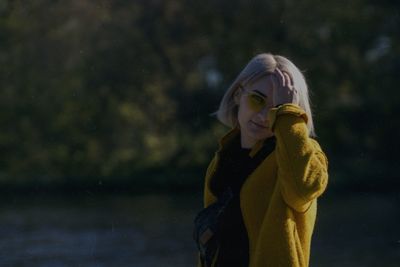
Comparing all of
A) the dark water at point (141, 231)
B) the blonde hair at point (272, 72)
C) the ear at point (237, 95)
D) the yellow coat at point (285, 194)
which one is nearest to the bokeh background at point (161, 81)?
the dark water at point (141, 231)

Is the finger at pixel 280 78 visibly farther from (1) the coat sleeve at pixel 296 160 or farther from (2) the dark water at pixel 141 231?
(2) the dark water at pixel 141 231

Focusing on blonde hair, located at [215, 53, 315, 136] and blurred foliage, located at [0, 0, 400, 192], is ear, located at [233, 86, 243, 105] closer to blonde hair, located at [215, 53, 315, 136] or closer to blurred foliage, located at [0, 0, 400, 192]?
blonde hair, located at [215, 53, 315, 136]

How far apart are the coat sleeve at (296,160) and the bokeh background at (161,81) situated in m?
14.4

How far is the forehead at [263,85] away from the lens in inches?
106

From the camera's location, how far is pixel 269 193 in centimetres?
260

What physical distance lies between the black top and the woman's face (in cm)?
4

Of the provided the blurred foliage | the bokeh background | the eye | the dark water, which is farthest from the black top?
the blurred foliage

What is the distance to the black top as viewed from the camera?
2.64m

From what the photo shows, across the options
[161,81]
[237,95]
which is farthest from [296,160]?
[161,81]

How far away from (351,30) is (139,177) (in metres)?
5.36

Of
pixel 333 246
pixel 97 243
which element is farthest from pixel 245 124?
pixel 97 243

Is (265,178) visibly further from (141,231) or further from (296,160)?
(141,231)

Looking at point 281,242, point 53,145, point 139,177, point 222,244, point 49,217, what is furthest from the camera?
point 53,145

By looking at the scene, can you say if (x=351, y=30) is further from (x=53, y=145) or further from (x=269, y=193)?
(x=269, y=193)
